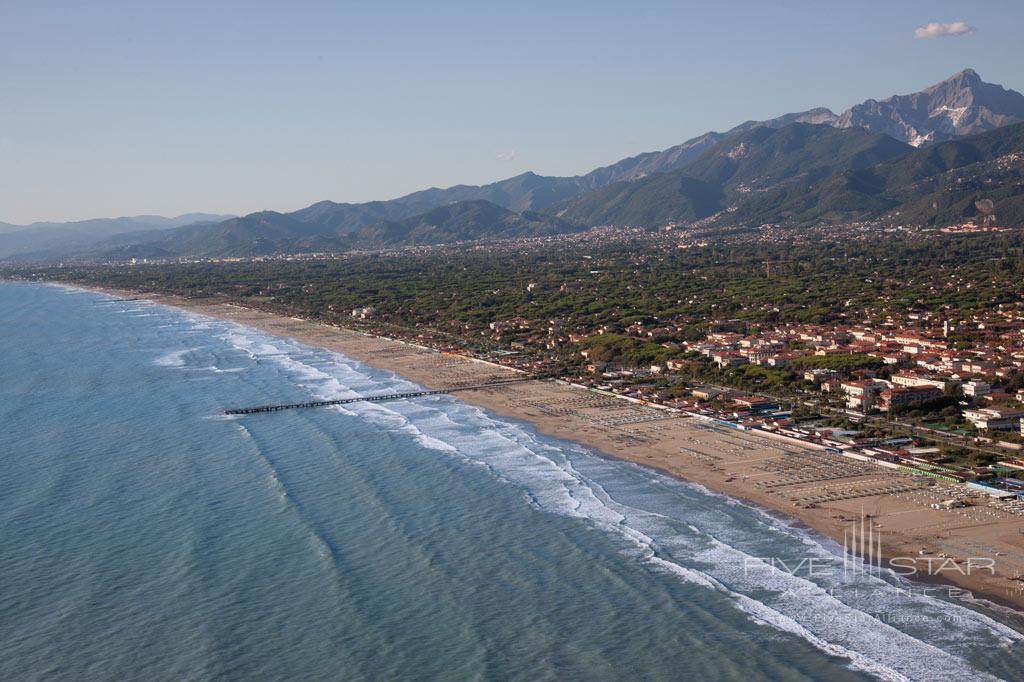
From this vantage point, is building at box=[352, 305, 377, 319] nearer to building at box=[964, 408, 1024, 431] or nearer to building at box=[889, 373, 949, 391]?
building at box=[889, 373, 949, 391]

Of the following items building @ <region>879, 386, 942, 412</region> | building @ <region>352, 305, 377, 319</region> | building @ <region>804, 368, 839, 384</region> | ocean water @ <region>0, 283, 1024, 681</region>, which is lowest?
building @ <region>352, 305, 377, 319</region>

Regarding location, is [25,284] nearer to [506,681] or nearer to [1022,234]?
[1022,234]

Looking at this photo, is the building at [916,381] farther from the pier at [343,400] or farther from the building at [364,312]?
the building at [364,312]

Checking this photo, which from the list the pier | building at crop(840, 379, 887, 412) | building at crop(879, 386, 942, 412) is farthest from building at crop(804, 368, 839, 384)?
the pier

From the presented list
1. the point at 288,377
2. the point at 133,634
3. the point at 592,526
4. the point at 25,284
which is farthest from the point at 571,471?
the point at 25,284

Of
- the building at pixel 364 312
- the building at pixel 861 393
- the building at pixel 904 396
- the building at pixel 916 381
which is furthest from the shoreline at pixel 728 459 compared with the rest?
the building at pixel 364 312
